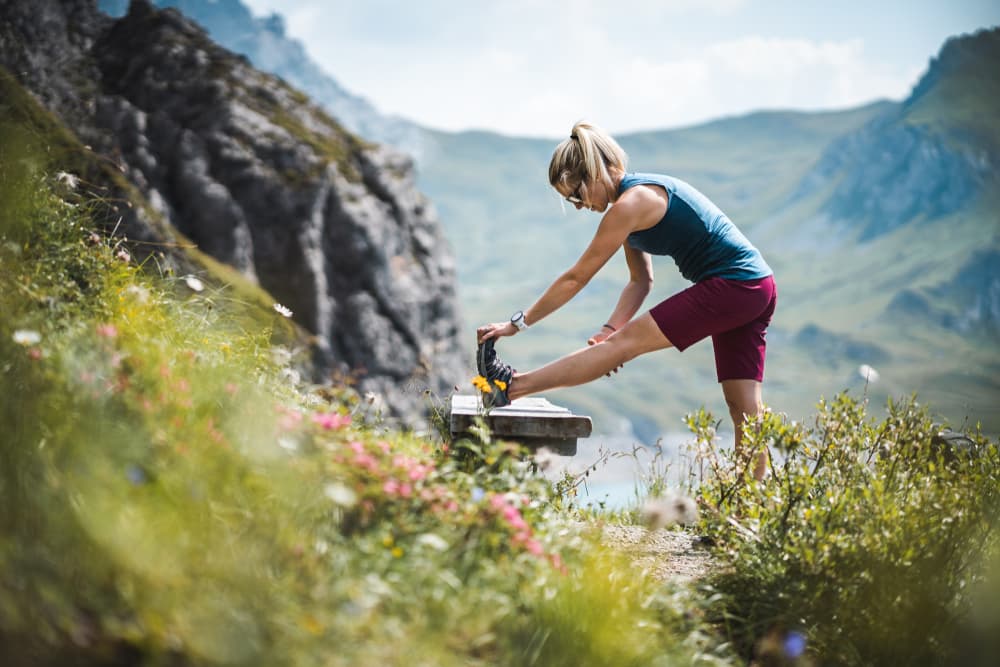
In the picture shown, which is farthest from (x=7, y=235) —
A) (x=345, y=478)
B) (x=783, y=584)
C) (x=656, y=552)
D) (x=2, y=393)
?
(x=783, y=584)

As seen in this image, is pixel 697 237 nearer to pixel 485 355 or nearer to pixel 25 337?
pixel 485 355

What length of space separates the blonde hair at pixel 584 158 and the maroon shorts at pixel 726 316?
88 centimetres

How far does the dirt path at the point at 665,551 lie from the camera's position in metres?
3.90

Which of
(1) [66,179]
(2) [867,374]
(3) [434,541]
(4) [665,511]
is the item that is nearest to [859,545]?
(4) [665,511]

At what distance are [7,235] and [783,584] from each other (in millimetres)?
4298

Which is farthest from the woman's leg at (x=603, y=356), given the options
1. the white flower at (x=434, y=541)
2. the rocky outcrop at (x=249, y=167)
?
the rocky outcrop at (x=249, y=167)

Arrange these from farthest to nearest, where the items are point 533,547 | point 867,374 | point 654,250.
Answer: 1. point 654,250
2. point 867,374
3. point 533,547

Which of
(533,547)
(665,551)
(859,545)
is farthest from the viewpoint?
(665,551)

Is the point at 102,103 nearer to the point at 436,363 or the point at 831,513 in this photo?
the point at 436,363

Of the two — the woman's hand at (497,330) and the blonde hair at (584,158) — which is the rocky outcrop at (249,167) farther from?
the blonde hair at (584,158)

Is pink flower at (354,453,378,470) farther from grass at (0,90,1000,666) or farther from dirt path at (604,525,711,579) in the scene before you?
dirt path at (604,525,711,579)

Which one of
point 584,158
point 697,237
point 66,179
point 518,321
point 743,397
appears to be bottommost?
point 66,179

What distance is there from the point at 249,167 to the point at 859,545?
37066 mm

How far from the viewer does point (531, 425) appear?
4.59 m
